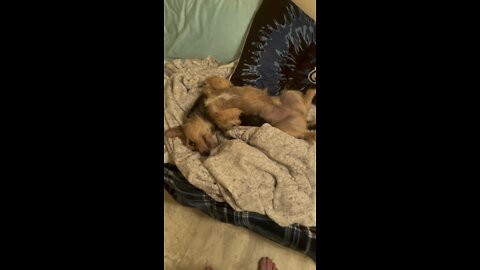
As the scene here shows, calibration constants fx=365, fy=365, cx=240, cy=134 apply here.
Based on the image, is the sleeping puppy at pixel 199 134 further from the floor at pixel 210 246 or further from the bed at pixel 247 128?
the floor at pixel 210 246

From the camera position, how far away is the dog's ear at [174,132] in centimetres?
124

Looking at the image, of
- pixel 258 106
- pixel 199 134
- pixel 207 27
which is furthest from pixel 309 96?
pixel 207 27

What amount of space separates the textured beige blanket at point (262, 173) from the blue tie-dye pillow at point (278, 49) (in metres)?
0.26

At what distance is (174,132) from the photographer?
1242 mm

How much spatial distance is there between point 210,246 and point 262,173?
318mm

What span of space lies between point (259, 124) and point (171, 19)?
0.66m

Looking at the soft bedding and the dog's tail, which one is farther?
the dog's tail

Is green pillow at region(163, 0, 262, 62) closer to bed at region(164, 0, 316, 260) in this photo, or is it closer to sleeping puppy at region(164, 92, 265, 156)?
bed at region(164, 0, 316, 260)

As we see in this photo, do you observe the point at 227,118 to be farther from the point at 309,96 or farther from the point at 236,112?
the point at 309,96

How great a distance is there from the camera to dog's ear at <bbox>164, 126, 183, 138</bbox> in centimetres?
124

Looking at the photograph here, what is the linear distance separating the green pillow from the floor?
0.60m

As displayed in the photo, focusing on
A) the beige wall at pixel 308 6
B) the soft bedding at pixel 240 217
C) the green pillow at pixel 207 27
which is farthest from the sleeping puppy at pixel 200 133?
the beige wall at pixel 308 6

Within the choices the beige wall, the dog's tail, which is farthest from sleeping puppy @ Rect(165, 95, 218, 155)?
the beige wall

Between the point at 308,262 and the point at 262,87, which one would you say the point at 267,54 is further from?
the point at 308,262
